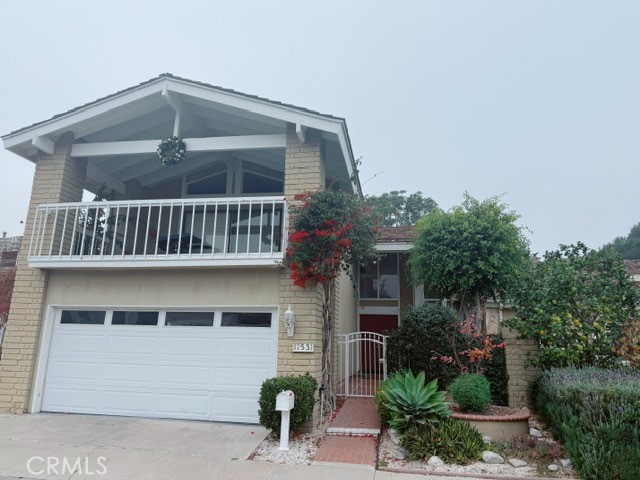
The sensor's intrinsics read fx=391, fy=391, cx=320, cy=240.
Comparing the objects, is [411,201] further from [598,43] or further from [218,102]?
[218,102]

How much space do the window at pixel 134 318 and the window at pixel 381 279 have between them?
316 inches

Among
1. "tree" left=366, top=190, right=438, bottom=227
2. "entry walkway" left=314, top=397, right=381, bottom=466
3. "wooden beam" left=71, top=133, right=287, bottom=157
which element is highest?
"tree" left=366, top=190, right=438, bottom=227

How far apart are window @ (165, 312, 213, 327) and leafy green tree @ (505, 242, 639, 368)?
5.86 meters

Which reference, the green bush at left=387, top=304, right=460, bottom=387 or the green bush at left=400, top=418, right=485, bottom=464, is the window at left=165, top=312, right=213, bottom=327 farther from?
the green bush at left=400, top=418, right=485, bottom=464

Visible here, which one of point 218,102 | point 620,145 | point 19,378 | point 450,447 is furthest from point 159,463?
point 620,145

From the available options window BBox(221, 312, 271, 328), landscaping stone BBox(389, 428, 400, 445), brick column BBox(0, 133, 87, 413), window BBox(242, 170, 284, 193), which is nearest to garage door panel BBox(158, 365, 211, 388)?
window BBox(221, 312, 271, 328)

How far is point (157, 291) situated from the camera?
25.1 ft

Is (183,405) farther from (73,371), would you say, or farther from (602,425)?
(602,425)

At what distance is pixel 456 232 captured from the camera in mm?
9570

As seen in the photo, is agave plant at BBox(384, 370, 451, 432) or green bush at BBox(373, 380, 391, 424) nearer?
agave plant at BBox(384, 370, 451, 432)

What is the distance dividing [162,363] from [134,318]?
1.11 m

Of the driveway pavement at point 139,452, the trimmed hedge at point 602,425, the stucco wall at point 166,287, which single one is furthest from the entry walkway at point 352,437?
the trimmed hedge at point 602,425

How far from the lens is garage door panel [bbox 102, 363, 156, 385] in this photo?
7.54 m

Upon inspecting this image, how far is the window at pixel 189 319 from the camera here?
760 centimetres
